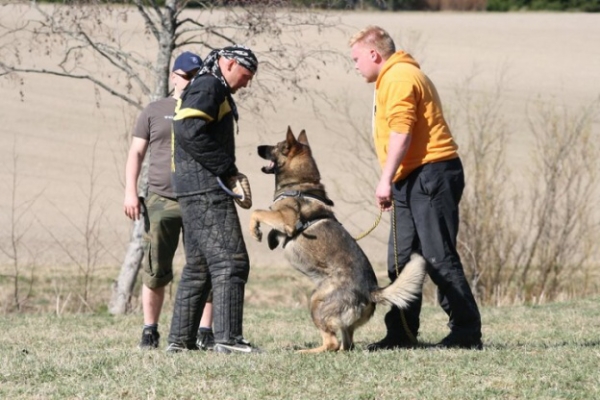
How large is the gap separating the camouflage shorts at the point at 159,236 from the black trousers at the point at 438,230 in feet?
4.94

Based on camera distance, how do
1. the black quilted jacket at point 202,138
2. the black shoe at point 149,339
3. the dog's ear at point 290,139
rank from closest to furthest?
1. the black quilted jacket at point 202,138
2. the dog's ear at point 290,139
3. the black shoe at point 149,339

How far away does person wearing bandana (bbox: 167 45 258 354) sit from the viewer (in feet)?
21.4

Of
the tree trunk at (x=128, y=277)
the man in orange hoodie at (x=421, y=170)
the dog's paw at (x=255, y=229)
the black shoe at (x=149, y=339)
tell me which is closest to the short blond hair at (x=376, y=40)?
the man in orange hoodie at (x=421, y=170)

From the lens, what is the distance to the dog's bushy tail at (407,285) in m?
6.80

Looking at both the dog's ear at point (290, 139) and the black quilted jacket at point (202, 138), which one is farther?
the dog's ear at point (290, 139)

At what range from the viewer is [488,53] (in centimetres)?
3588

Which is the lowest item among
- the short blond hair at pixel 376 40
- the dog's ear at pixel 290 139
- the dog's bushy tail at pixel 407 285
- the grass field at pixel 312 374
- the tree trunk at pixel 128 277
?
the tree trunk at pixel 128 277

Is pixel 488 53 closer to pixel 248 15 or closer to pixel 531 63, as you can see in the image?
pixel 531 63

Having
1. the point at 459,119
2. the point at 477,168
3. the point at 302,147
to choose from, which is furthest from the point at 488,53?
the point at 302,147

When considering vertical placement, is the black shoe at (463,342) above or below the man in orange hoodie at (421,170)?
below

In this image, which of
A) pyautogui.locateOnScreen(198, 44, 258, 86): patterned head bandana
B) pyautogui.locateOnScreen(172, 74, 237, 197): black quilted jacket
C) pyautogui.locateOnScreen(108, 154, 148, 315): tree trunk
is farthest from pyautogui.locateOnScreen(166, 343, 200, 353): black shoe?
pyautogui.locateOnScreen(108, 154, 148, 315): tree trunk

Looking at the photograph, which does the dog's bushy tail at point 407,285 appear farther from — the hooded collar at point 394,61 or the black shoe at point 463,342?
the hooded collar at point 394,61

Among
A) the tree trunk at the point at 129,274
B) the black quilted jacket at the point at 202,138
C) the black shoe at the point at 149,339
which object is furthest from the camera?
the tree trunk at the point at 129,274

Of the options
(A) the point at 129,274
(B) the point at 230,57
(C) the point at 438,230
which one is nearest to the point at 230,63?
(B) the point at 230,57
